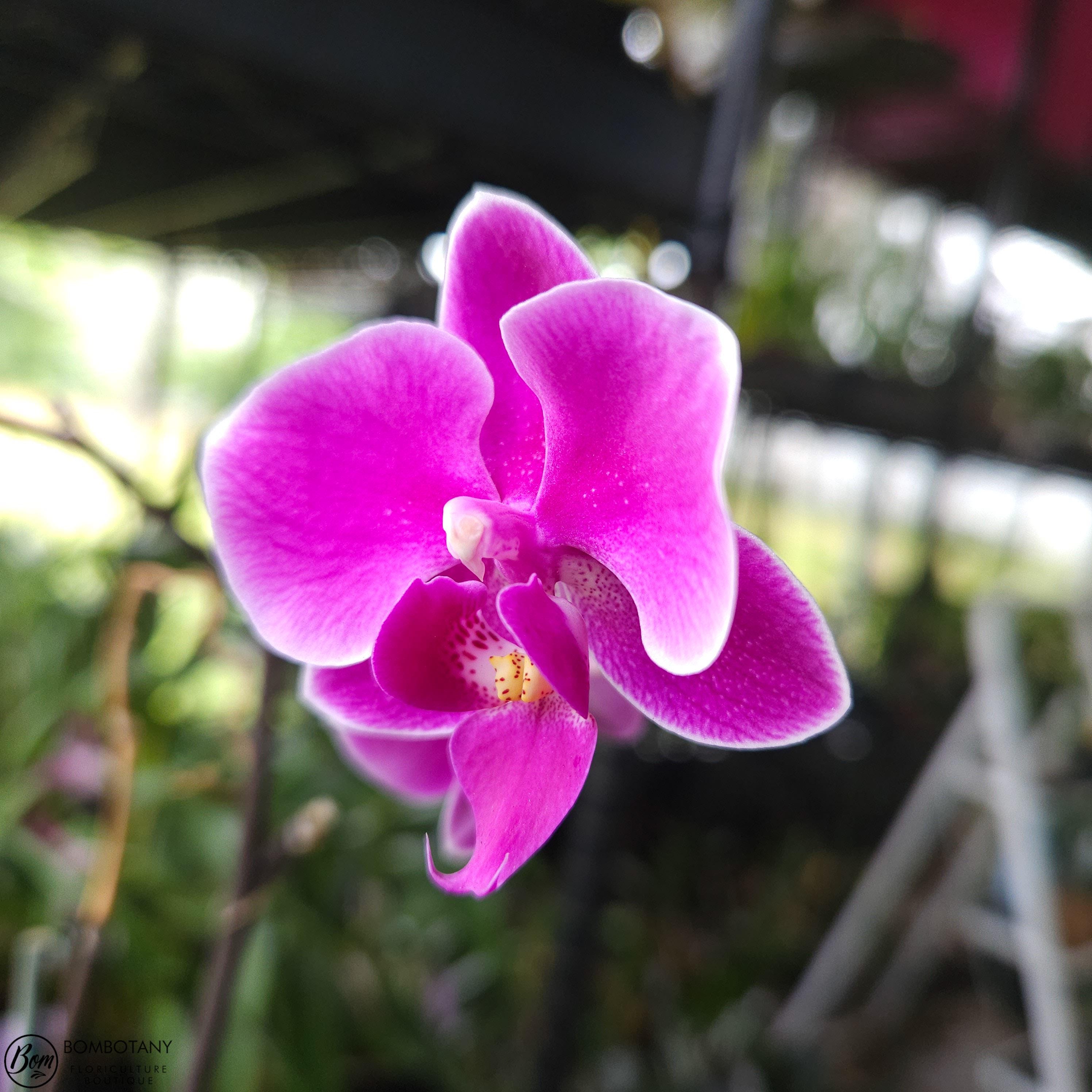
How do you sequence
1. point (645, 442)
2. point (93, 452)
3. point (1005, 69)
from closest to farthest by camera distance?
1. point (645, 442)
2. point (93, 452)
3. point (1005, 69)

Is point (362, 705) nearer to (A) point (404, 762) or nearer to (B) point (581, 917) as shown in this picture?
(A) point (404, 762)

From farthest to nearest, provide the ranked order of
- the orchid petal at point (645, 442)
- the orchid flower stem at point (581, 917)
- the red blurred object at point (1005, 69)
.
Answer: the red blurred object at point (1005, 69)
the orchid flower stem at point (581, 917)
the orchid petal at point (645, 442)

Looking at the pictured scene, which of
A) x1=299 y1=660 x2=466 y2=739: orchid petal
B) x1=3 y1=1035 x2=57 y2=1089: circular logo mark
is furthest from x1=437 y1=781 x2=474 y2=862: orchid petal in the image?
x1=3 y1=1035 x2=57 y2=1089: circular logo mark

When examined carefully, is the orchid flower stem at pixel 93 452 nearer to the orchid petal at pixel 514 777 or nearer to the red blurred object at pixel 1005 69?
the orchid petal at pixel 514 777

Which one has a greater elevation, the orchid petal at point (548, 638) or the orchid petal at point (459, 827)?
the orchid petal at point (548, 638)

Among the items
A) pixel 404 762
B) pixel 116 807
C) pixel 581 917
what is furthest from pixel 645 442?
pixel 581 917

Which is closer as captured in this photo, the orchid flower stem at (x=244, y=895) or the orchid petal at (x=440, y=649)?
the orchid petal at (x=440, y=649)

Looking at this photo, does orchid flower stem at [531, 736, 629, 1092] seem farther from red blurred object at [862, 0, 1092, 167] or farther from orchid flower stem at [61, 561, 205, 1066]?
red blurred object at [862, 0, 1092, 167]

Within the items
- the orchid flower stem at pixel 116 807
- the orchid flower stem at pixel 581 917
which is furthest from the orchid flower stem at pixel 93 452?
the orchid flower stem at pixel 581 917
